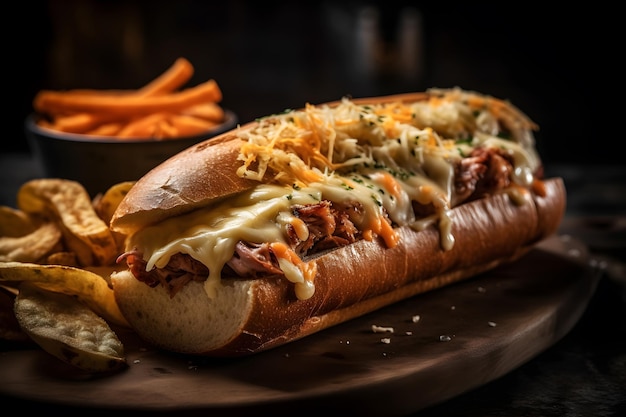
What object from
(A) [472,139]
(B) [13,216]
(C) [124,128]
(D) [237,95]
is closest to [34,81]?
(D) [237,95]

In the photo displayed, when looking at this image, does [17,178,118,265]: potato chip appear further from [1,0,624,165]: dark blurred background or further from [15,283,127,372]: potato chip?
[1,0,624,165]: dark blurred background

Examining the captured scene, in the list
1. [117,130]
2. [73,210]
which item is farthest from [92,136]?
[73,210]

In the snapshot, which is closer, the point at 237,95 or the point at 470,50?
the point at 470,50

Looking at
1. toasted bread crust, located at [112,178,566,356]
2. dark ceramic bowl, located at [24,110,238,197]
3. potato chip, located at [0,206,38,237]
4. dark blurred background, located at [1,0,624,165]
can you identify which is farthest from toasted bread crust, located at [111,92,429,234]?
dark blurred background, located at [1,0,624,165]

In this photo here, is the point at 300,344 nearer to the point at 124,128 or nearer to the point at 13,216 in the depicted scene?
the point at 13,216

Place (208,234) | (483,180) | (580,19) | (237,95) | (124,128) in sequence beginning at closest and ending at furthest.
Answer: (208,234)
(483,180)
(124,128)
(580,19)
(237,95)

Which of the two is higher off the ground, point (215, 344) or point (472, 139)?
point (472, 139)

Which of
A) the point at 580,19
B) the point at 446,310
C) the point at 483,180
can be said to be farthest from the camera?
the point at 580,19
